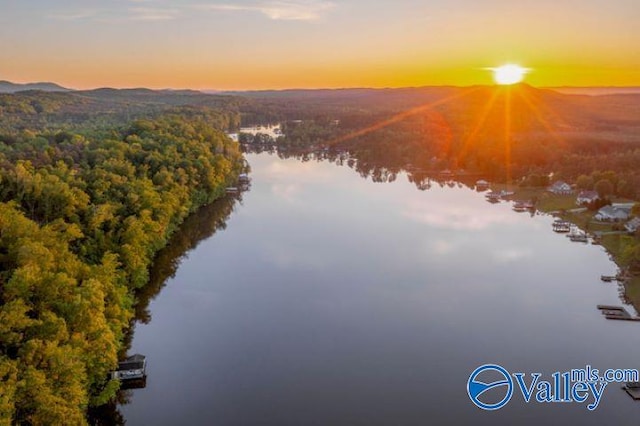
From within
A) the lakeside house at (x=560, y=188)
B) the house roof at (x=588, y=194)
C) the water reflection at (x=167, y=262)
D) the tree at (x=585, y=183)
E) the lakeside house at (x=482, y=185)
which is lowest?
the water reflection at (x=167, y=262)

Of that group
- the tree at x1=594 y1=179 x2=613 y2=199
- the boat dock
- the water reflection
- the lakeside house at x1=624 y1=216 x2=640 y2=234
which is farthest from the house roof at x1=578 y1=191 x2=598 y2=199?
the water reflection

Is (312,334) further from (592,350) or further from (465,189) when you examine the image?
(465,189)

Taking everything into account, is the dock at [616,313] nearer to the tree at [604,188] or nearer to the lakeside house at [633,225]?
the lakeside house at [633,225]

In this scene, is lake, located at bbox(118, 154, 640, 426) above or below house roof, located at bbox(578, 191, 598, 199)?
below

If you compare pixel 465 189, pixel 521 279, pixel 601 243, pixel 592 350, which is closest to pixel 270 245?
pixel 521 279

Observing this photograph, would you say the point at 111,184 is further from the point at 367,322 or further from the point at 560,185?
the point at 560,185

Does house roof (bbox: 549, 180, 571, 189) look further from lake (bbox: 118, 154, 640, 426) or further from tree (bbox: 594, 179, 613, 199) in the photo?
lake (bbox: 118, 154, 640, 426)

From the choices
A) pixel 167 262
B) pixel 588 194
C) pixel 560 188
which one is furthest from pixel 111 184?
pixel 560 188

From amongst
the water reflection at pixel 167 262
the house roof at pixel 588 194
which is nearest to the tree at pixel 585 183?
the house roof at pixel 588 194
